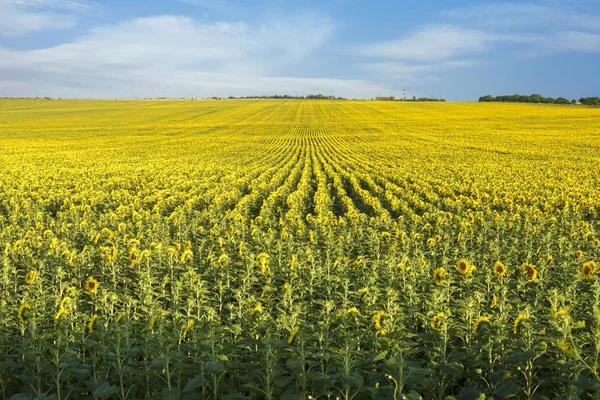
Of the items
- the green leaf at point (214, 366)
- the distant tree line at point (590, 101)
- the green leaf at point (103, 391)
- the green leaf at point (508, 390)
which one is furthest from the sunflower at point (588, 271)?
the distant tree line at point (590, 101)

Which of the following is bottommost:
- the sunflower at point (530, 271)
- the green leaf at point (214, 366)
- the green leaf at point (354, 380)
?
the sunflower at point (530, 271)

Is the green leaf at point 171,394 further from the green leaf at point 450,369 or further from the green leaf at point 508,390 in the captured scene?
the green leaf at point 508,390

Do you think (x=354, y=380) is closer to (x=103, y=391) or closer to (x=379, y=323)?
(x=379, y=323)

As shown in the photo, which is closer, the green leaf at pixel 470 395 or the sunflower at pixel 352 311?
the green leaf at pixel 470 395

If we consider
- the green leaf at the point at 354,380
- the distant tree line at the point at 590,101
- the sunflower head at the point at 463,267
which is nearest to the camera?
the green leaf at the point at 354,380

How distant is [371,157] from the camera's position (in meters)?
33.2

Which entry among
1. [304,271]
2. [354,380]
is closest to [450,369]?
[354,380]

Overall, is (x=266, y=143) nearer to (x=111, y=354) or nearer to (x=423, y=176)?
(x=423, y=176)

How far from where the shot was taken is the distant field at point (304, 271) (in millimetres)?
4211

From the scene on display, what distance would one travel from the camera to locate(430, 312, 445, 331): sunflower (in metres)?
4.54

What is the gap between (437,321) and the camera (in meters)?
4.87

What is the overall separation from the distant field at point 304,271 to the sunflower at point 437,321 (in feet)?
0.13

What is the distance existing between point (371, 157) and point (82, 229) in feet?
77.7

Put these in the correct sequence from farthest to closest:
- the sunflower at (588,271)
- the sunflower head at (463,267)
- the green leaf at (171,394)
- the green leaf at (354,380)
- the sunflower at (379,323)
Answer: the sunflower head at (463,267) < the sunflower at (588,271) < the sunflower at (379,323) < the green leaf at (171,394) < the green leaf at (354,380)
